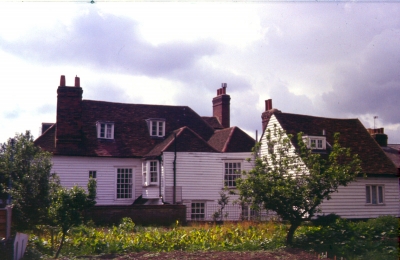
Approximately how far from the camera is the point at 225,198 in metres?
31.1

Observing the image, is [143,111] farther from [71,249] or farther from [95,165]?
[71,249]

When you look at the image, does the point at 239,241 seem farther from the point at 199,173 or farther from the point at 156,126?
the point at 156,126

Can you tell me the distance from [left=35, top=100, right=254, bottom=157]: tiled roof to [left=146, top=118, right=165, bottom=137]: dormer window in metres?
0.38

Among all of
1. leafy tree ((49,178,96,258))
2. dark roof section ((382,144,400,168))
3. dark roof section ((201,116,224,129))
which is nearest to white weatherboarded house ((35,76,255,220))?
dark roof section ((201,116,224,129))

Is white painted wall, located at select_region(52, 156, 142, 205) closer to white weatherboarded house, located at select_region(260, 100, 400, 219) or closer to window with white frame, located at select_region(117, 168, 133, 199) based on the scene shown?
window with white frame, located at select_region(117, 168, 133, 199)

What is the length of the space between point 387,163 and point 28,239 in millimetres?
24120

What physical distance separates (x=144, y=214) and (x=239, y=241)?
8792 mm

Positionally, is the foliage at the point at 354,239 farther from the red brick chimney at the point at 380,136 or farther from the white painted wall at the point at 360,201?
the red brick chimney at the point at 380,136

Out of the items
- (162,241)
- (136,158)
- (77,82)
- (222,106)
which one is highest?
(77,82)

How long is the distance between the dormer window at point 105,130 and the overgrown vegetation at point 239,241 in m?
15.5

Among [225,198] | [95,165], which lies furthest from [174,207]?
[95,165]

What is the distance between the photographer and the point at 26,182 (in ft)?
61.0

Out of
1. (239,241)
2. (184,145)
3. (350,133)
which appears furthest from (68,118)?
(350,133)

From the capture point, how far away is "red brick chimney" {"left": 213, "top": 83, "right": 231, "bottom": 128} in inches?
1674
